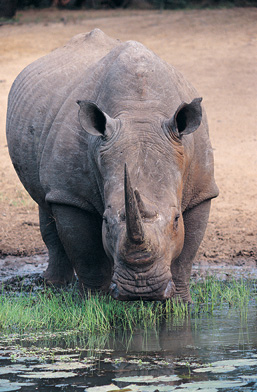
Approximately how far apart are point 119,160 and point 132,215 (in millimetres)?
706

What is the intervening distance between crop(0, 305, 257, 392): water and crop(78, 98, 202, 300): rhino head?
380 mm

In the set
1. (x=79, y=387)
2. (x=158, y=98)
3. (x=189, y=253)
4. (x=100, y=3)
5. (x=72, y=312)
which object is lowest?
(x=79, y=387)

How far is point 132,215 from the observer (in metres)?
4.19

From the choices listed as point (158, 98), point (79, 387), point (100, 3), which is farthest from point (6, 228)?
point (100, 3)

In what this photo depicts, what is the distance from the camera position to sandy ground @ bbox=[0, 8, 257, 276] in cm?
861

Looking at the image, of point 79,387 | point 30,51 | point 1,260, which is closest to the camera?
point 79,387

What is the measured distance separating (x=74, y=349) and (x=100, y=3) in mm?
20342

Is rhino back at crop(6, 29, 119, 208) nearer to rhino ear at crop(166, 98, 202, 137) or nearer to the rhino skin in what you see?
the rhino skin

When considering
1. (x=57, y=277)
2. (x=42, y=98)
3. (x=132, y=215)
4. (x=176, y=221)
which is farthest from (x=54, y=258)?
(x=132, y=215)

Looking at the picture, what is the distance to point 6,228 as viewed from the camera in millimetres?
8961

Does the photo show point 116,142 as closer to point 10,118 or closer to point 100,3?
point 10,118

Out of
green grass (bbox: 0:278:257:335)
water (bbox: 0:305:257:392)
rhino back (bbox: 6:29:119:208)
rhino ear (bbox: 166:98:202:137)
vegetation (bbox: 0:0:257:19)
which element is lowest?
water (bbox: 0:305:257:392)

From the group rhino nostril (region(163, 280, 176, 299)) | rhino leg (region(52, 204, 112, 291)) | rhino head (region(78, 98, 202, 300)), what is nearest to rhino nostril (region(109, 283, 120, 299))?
rhino head (region(78, 98, 202, 300))

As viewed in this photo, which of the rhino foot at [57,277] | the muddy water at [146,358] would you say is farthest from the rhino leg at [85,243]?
the rhino foot at [57,277]
